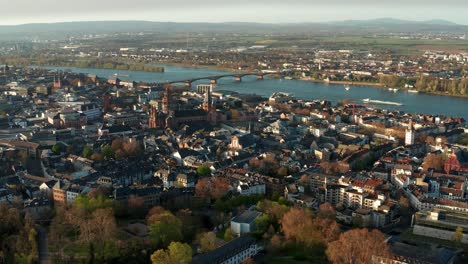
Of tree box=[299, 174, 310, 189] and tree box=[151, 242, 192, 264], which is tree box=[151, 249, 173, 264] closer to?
tree box=[151, 242, 192, 264]

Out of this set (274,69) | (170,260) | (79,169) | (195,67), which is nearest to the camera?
(170,260)

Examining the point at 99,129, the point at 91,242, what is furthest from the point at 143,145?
the point at 91,242

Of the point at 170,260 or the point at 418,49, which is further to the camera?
the point at 418,49

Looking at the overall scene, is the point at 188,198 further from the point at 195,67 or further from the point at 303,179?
the point at 195,67

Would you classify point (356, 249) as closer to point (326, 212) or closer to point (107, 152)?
point (326, 212)

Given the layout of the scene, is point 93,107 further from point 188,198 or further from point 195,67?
point 195,67

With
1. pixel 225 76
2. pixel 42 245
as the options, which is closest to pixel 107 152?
pixel 42 245

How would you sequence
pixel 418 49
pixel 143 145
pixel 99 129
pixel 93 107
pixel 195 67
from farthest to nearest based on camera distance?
pixel 418 49, pixel 195 67, pixel 93 107, pixel 99 129, pixel 143 145
